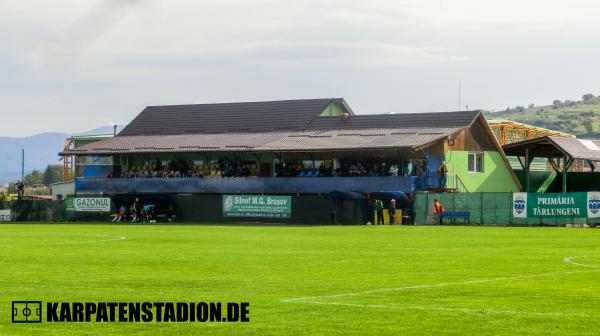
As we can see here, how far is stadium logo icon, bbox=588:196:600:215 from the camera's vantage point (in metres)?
65.6

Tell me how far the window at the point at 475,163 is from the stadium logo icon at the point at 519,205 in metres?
18.5

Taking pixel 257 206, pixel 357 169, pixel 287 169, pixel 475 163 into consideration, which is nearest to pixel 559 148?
pixel 475 163

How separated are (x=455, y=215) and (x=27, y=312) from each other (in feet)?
179

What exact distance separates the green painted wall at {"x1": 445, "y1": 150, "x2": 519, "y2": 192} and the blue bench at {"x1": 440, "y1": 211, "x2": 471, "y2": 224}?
1235 cm

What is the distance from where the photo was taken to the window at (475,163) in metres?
88.2

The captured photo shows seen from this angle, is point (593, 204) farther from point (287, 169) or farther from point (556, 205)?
point (287, 169)

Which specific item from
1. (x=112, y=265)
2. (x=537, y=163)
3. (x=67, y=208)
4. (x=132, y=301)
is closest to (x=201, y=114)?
(x=67, y=208)

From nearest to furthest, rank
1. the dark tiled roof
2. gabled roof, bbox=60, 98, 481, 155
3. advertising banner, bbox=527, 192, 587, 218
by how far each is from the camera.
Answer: advertising banner, bbox=527, 192, 587, 218 → gabled roof, bbox=60, 98, 481, 155 → the dark tiled roof

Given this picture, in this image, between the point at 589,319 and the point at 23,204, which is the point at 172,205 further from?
the point at 589,319

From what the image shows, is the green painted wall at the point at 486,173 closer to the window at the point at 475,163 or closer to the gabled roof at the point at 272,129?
the window at the point at 475,163

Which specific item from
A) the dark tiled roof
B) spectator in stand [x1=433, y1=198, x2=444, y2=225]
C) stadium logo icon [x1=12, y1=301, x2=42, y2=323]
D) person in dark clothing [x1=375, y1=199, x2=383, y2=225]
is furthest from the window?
stadium logo icon [x1=12, y1=301, x2=42, y2=323]

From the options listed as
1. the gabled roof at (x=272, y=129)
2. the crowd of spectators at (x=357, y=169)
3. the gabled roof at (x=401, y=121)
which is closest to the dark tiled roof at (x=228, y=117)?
the gabled roof at (x=272, y=129)

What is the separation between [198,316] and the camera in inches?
740

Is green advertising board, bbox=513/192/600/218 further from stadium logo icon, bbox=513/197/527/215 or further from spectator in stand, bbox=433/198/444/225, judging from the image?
spectator in stand, bbox=433/198/444/225
